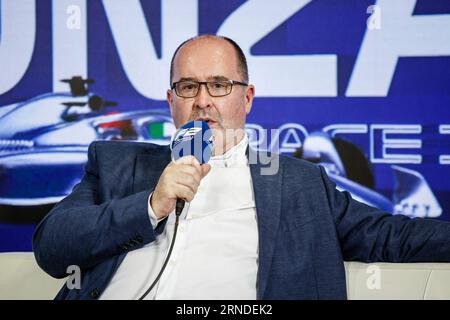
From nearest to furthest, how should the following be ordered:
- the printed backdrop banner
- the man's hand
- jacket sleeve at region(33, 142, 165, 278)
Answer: the man's hand
jacket sleeve at region(33, 142, 165, 278)
the printed backdrop banner

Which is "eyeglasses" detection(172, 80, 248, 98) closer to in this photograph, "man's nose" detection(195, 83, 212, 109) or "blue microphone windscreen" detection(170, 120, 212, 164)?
"man's nose" detection(195, 83, 212, 109)

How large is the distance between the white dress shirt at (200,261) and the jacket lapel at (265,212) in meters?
0.05

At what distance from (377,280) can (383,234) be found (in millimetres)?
146

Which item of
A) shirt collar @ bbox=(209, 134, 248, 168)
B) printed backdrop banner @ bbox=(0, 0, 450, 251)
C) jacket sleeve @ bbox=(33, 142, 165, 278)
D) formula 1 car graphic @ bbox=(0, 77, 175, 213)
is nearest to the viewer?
jacket sleeve @ bbox=(33, 142, 165, 278)

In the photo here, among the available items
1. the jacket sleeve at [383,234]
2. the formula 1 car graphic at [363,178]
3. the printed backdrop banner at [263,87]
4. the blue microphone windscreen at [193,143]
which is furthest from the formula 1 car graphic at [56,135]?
the blue microphone windscreen at [193,143]

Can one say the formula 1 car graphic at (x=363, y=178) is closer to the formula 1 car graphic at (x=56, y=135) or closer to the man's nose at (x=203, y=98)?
the formula 1 car graphic at (x=56, y=135)

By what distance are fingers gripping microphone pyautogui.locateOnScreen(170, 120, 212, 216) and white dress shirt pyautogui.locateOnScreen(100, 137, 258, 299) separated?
0.69 feet

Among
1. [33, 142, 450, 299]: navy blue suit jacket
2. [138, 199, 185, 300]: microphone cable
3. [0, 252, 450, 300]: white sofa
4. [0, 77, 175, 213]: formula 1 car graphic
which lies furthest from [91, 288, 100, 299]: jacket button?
[0, 77, 175, 213]: formula 1 car graphic

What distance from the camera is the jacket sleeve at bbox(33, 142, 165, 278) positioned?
1578 mm

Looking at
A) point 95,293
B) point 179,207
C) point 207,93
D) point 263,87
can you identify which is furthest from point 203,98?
point 263,87

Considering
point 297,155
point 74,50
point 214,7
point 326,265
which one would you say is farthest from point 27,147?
point 326,265

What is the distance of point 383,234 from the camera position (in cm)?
179

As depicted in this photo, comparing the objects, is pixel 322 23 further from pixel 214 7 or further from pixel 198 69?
pixel 198 69

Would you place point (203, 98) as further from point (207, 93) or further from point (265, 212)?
point (265, 212)
